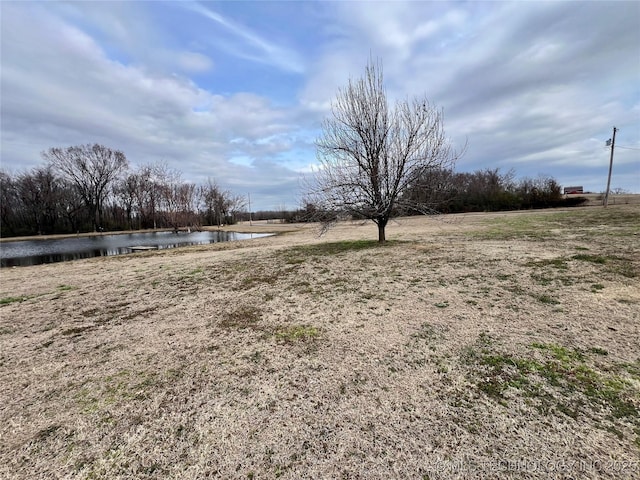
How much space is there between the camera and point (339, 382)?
8.92 feet

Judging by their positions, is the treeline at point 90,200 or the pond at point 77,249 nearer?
the pond at point 77,249

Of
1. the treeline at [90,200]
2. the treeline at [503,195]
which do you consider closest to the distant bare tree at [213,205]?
the treeline at [90,200]

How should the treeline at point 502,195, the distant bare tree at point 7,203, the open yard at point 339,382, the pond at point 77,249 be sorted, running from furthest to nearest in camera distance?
the distant bare tree at point 7,203 → the treeline at point 502,195 → the pond at point 77,249 → the open yard at point 339,382

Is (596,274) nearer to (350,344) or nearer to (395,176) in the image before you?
(350,344)

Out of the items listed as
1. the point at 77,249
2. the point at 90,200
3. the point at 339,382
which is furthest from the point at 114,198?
the point at 339,382

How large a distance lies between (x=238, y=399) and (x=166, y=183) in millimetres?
58265

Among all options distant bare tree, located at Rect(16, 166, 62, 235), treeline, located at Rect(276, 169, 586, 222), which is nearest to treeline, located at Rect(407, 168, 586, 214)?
treeline, located at Rect(276, 169, 586, 222)

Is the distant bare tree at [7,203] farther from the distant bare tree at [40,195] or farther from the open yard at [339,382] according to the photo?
the open yard at [339,382]

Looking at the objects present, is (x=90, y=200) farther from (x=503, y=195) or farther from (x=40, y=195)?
(x=503, y=195)

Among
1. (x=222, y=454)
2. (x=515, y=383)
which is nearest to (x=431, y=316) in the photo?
(x=515, y=383)

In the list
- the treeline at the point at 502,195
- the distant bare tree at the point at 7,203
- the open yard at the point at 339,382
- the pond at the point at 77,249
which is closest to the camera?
the open yard at the point at 339,382

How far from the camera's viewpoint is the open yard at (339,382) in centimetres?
192

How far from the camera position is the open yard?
192 cm

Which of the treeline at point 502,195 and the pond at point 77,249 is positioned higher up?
the treeline at point 502,195
